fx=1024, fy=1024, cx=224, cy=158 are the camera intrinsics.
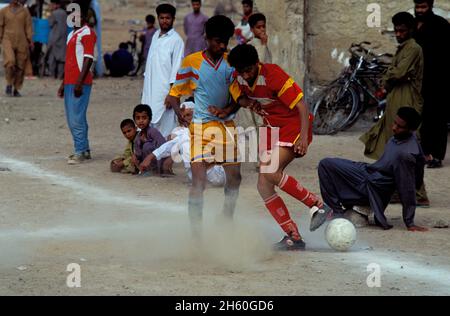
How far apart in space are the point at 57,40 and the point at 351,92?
10.3 metres

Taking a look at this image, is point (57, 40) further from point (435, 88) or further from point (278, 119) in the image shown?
point (278, 119)

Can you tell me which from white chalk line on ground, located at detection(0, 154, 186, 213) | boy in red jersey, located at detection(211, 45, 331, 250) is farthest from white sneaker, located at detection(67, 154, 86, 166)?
boy in red jersey, located at detection(211, 45, 331, 250)

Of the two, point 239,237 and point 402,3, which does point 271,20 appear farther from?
point 239,237

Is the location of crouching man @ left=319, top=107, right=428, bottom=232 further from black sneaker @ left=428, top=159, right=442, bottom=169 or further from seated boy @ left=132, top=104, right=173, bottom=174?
black sneaker @ left=428, top=159, right=442, bottom=169

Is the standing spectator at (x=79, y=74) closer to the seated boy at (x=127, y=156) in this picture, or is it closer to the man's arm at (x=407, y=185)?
the seated boy at (x=127, y=156)

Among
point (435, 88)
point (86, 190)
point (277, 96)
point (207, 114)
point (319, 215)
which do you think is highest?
point (277, 96)

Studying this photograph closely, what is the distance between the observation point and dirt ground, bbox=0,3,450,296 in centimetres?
652

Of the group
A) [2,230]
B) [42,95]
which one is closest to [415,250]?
[2,230]

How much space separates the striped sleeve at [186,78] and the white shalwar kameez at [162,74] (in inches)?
130

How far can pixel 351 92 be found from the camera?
44.8ft

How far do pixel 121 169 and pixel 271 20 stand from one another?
12.3ft

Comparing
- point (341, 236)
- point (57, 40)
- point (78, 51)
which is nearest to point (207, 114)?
point (341, 236)

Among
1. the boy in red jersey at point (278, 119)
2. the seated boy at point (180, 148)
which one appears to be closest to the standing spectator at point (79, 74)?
the seated boy at point (180, 148)
